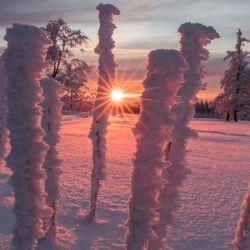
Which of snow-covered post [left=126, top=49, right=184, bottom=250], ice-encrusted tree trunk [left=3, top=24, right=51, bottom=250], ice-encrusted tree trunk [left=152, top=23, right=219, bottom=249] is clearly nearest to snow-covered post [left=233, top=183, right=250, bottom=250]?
ice-encrusted tree trunk [left=152, top=23, right=219, bottom=249]

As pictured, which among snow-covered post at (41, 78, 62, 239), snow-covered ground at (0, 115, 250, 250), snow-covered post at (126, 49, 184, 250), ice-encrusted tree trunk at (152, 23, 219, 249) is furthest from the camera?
snow-covered ground at (0, 115, 250, 250)

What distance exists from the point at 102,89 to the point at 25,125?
11.4 ft

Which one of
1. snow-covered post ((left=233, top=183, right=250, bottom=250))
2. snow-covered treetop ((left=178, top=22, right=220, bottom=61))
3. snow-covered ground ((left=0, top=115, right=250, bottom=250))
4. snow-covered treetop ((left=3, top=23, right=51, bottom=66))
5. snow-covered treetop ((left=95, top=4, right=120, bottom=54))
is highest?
snow-covered treetop ((left=95, top=4, right=120, bottom=54))

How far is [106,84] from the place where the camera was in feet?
22.8

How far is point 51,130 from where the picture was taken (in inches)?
226

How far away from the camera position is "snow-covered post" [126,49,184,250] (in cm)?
350

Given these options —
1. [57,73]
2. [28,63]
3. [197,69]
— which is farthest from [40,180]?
[57,73]

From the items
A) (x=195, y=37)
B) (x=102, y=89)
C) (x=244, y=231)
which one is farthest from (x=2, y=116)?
(x=244, y=231)

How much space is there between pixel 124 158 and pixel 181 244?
7.98 metres

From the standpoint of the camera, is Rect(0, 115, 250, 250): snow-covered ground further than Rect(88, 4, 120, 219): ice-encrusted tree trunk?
No

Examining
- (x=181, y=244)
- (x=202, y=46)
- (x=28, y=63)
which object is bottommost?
(x=181, y=244)

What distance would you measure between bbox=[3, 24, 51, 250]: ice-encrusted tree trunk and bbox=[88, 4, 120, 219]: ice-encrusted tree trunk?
10.3 feet

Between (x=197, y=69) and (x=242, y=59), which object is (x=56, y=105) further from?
(x=242, y=59)

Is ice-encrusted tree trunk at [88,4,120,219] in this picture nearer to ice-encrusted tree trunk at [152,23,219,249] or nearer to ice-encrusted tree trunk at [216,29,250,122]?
ice-encrusted tree trunk at [152,23,219,249]
